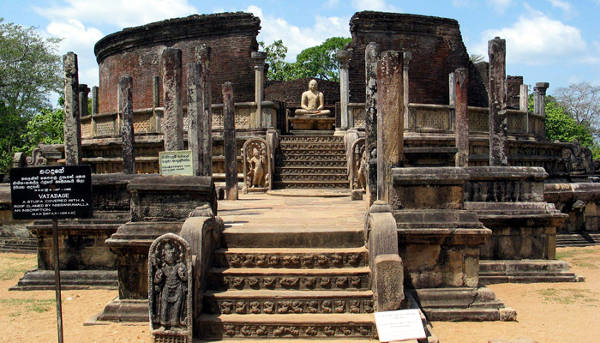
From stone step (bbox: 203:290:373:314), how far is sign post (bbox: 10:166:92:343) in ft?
4.84

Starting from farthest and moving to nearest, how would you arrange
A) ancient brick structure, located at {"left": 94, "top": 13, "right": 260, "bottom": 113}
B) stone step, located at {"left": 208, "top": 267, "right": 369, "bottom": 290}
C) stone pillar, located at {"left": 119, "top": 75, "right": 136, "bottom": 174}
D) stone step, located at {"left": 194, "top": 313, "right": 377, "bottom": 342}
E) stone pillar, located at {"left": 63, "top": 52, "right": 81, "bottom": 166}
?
ancient brick structure, located at {"left": 94, "top": 13, "right": 260, "bottom": 113} → stone pillar, located at {"left": 119, "top": 75, "right": 136, "bottom": 174} → stone pillar, located at {"left": 63, "top": 52, "right": 81, "bottom": 166} → stone step, located at {"left": 208, "top": 267, "right": 369, "bottom": 290} → stone step, located at {"left": 194, "top": 313, "right": 377, "bottom": 342}

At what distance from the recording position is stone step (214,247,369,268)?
5816mm

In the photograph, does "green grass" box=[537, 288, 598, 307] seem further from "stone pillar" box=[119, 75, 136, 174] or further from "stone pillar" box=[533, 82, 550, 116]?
"stone pillar" box=[533, 82, 550, 116]

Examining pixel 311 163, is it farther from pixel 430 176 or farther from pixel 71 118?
pixel 430 176

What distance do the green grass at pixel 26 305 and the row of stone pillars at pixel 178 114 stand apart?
2662 millimetres

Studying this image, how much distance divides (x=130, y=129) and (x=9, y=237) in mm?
3238

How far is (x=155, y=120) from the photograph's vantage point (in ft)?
56.4

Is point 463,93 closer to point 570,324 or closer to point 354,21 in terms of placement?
point 570,324

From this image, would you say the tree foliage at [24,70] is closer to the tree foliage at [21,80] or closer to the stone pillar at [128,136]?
the tree foliage at [21,80]

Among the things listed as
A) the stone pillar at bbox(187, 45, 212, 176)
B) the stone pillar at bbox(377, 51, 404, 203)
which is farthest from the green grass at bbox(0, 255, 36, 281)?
the stone pillar at bbox(377, 51, 404, 203)

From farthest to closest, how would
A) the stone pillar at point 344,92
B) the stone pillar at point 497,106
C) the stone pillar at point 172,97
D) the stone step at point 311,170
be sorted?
the stone pillar at point 344,92
the stone step at point 311,170
the stone pillar at point 497,106
the stone pillar at point 172,97

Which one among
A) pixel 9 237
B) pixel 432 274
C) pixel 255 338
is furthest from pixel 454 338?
pixel 9 237

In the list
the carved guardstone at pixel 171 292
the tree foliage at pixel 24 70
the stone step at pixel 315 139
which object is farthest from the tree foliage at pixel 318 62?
the carved guardstone at pixel 171 292

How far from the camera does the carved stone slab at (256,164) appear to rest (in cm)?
1314
